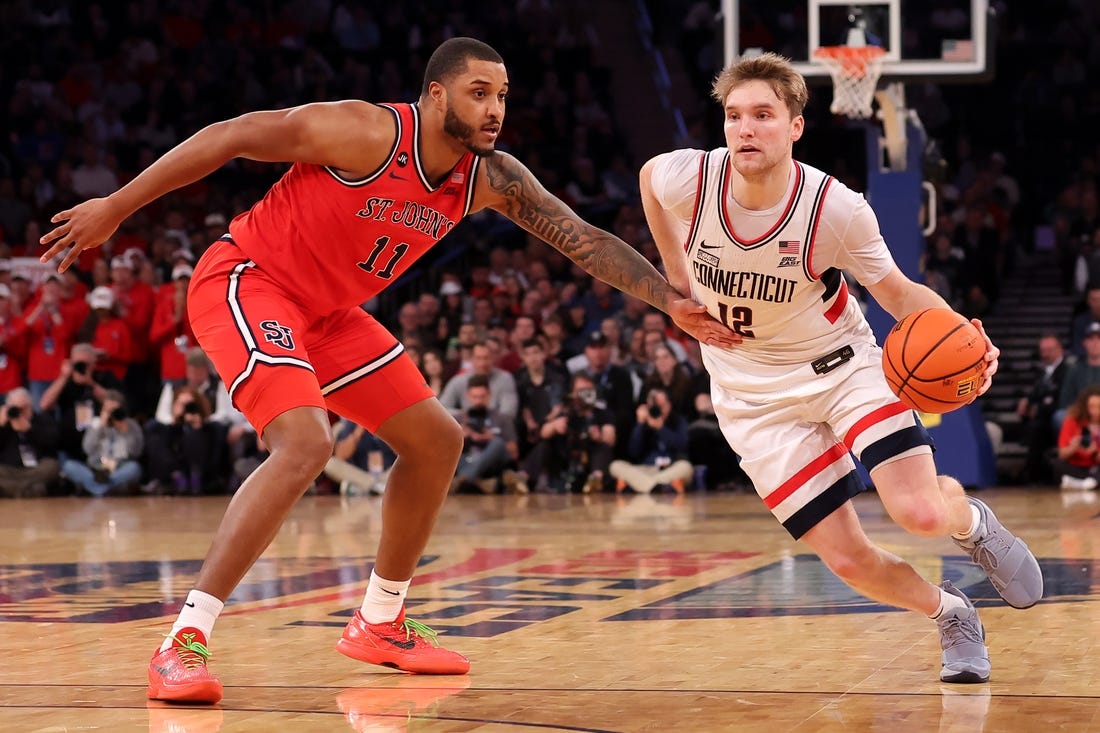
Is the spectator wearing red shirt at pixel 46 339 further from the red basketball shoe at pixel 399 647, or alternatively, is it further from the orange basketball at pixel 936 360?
the orange basketball at pixel 936 360

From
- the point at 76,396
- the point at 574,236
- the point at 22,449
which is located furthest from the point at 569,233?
the point at 22,449

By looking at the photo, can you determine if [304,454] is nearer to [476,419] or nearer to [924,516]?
[924,516]

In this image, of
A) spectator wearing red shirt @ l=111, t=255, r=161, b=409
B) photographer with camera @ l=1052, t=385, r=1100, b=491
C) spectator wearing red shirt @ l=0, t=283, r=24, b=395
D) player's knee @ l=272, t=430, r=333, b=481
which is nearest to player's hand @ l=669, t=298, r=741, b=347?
player's knee @ l=272, t=430, r=333, b=481

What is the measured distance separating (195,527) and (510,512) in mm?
2526

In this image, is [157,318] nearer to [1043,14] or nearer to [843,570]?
[843,570]

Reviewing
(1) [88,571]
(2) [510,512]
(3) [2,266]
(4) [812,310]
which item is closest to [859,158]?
(2) [510,512]

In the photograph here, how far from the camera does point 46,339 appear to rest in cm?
1506

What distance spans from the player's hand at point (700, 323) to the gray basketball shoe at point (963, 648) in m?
1.21

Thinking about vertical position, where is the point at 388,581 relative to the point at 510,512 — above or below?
above

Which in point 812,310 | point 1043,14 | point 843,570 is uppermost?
point 1043,14

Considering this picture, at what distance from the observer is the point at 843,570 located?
5.18 meters

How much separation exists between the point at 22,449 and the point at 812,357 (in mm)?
11205

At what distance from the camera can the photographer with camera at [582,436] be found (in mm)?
13914

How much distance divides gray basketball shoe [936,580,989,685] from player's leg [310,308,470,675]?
1.70 m
